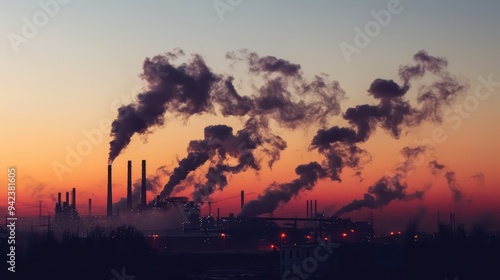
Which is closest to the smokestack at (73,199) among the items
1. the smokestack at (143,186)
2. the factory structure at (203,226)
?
the factory structure at (203,226)

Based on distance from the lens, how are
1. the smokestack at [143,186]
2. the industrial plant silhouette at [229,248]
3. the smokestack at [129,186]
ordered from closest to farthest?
the industrial plant silhouette at [229,248]
the smokestack at [129,186]
the smokestack at [143,186]

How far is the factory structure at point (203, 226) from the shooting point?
412 ft

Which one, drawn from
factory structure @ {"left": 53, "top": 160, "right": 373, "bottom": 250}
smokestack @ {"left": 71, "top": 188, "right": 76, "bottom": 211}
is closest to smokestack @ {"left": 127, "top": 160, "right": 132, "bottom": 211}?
factory structure @ {"left": 53, "top": 160, "right": 373, "bottom": 250}

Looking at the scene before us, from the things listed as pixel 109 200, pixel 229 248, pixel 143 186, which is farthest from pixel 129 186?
pixel 229 248

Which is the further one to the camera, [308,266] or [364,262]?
[364,262]

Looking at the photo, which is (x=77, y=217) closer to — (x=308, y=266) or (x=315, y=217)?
(x=315, y=217)

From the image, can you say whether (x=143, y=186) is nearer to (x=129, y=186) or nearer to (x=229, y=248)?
(x=129, y=186)

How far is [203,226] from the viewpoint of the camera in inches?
5655

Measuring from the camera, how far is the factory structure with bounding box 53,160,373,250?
12562 cm

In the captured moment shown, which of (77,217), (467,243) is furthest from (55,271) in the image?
(77,217)

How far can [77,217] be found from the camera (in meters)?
146

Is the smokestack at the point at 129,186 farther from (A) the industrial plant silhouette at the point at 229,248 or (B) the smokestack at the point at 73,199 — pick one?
(B) the smokestack at the point at 73,199

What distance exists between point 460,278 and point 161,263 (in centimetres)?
3235

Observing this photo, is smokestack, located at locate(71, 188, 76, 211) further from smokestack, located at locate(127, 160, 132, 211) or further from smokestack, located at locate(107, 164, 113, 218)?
smokestack, located at locate(127, 160, 132, 211)
